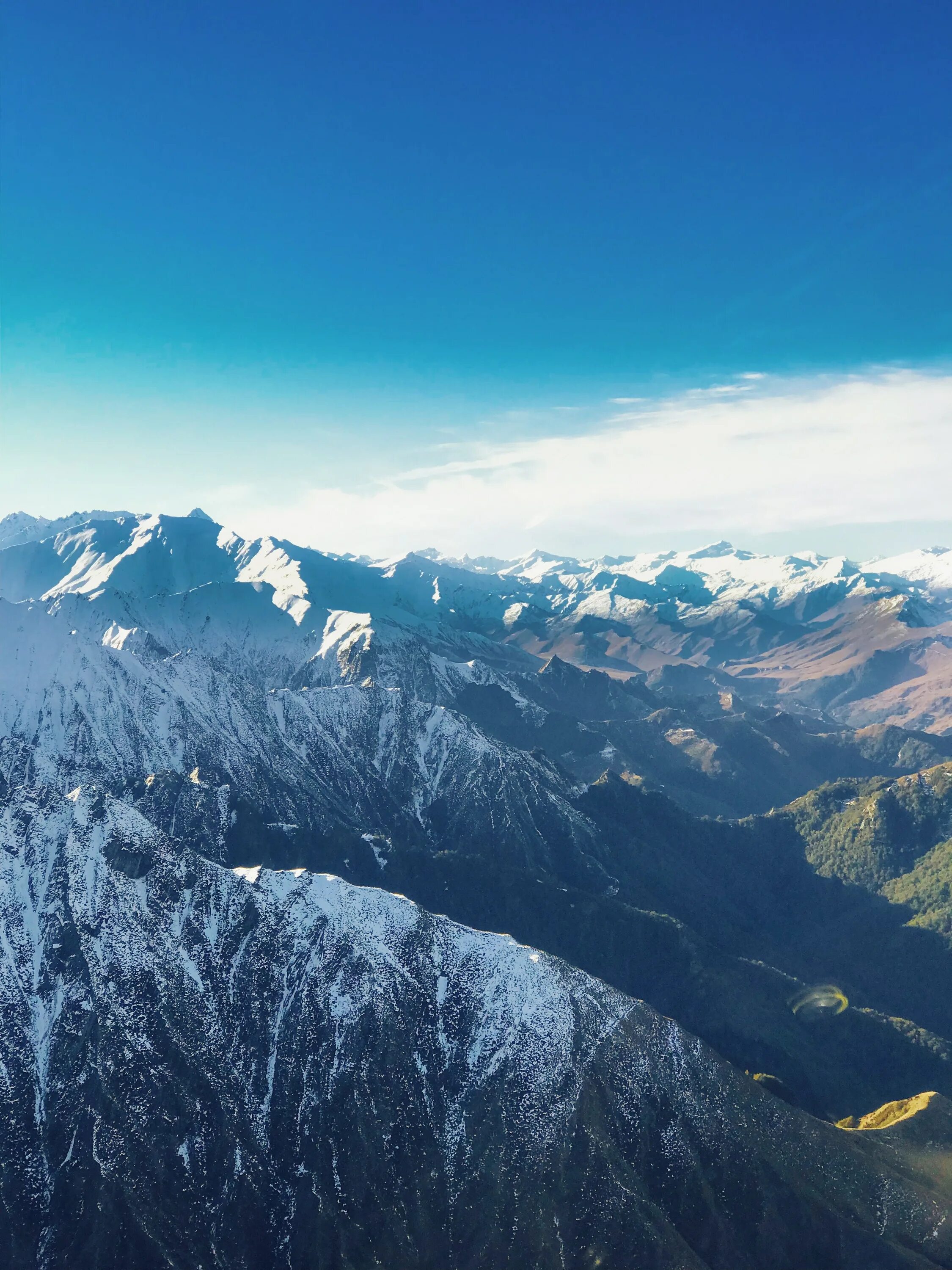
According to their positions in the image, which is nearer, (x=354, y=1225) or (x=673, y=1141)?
(x=354, y=1225)

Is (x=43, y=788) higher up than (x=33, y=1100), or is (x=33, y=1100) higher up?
(x=43, y=788)

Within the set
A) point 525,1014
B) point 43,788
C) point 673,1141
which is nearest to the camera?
point 673,1141

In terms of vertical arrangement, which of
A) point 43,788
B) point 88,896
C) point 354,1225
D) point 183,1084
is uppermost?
point 43,788

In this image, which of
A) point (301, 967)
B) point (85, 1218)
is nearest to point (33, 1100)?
point (85, 1218)

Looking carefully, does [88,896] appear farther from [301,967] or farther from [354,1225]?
[354,1225]

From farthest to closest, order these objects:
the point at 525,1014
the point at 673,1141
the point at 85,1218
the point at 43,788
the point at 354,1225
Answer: the point at 43,788, the point at 525,1014, the point at 673,1141, the point at 354,1225, the point at 85,1218

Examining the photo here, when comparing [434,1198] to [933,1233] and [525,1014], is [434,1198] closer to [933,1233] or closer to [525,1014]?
[525,1014]
